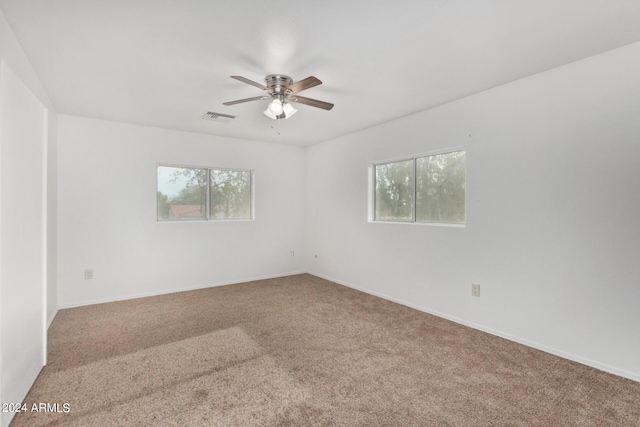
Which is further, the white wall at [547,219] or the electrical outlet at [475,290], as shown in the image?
the electrical outlet at [475,290]

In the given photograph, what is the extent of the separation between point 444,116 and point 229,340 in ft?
10.8

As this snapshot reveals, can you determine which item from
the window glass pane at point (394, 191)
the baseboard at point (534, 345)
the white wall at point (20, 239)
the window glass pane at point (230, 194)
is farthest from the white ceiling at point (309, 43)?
the baseboard at point (534, 345)

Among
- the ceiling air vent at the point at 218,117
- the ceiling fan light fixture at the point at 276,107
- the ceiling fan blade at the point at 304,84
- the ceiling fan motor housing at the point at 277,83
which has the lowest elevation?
the ceiling fan light fixture at the point at 276,107

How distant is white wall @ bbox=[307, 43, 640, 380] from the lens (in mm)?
2289

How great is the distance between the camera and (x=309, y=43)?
220 centimetres

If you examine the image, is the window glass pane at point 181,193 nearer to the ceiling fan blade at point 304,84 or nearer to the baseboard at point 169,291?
the baseboard at point 169,291

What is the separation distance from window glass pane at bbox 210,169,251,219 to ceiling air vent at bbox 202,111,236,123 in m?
1.14

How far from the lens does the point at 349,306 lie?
12.8 feet

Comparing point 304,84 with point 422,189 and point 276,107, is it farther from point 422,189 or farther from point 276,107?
point 422,189

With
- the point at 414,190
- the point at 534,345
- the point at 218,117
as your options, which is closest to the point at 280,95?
the point at 218,117

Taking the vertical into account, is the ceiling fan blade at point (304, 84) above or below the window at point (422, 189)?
above

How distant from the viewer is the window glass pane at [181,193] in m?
4.57

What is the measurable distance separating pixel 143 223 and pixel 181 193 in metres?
0.70

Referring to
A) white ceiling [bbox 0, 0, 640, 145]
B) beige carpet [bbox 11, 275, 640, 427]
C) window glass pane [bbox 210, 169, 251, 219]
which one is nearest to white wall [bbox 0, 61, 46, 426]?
beige carpet [bbox 11, 275, 640, 427]
